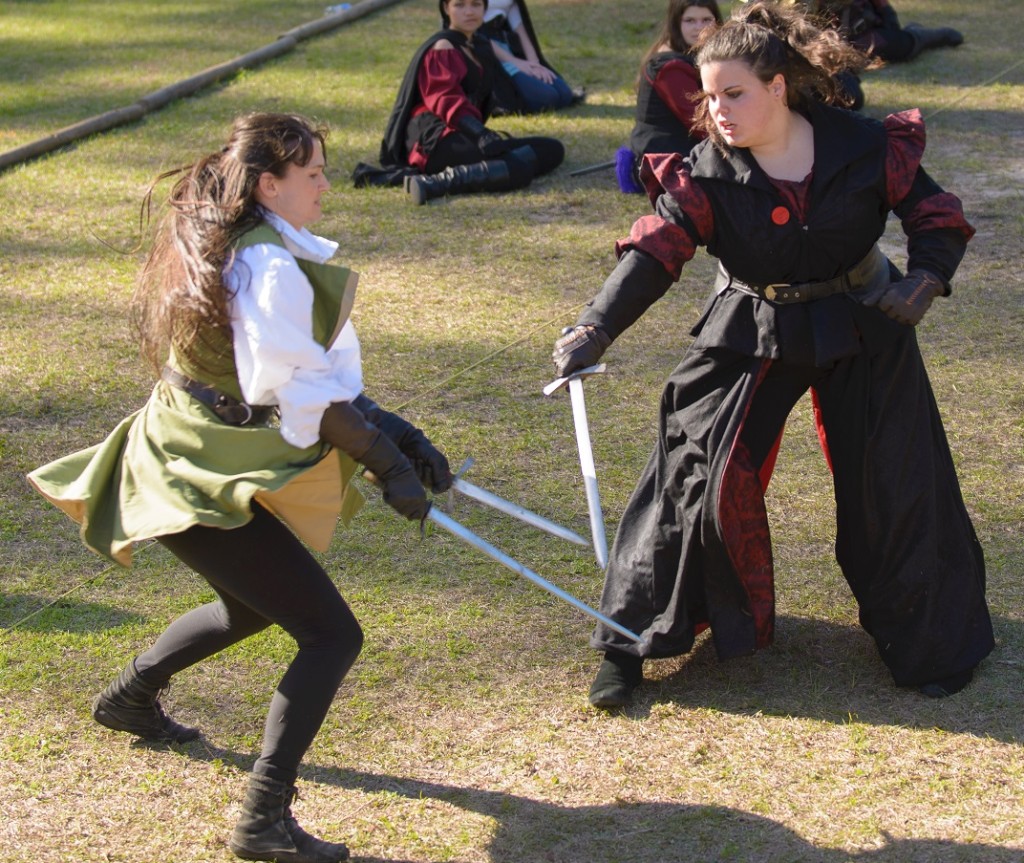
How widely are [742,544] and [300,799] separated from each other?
1146 mm

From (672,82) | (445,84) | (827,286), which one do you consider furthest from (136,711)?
(445,84)

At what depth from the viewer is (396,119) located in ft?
24.7

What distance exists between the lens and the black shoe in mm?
3166

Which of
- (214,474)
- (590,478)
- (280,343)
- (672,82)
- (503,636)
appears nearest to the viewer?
(280,343)

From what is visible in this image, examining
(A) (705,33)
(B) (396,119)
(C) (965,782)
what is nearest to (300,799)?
(C) (965,782)

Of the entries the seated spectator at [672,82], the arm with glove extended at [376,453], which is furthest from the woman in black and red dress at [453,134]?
the arm with glove extended at [376,453]

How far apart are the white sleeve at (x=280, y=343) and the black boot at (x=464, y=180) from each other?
481cm

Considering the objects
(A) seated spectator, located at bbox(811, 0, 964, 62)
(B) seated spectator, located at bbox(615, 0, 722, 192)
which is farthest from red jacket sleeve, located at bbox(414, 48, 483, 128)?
(A) seated spectator, located at bbox(811, 0, 964, 62)

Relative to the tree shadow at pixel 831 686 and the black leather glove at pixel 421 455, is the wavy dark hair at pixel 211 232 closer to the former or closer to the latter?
the black leather glove at pixel 421 455

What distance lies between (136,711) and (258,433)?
0.87 metres

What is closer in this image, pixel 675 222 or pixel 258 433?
pixel 258 433

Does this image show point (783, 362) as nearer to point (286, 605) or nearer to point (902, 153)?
point (902, 153)

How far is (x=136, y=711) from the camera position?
3.03 m

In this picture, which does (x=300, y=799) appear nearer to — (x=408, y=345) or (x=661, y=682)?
(x=661, y=682)
